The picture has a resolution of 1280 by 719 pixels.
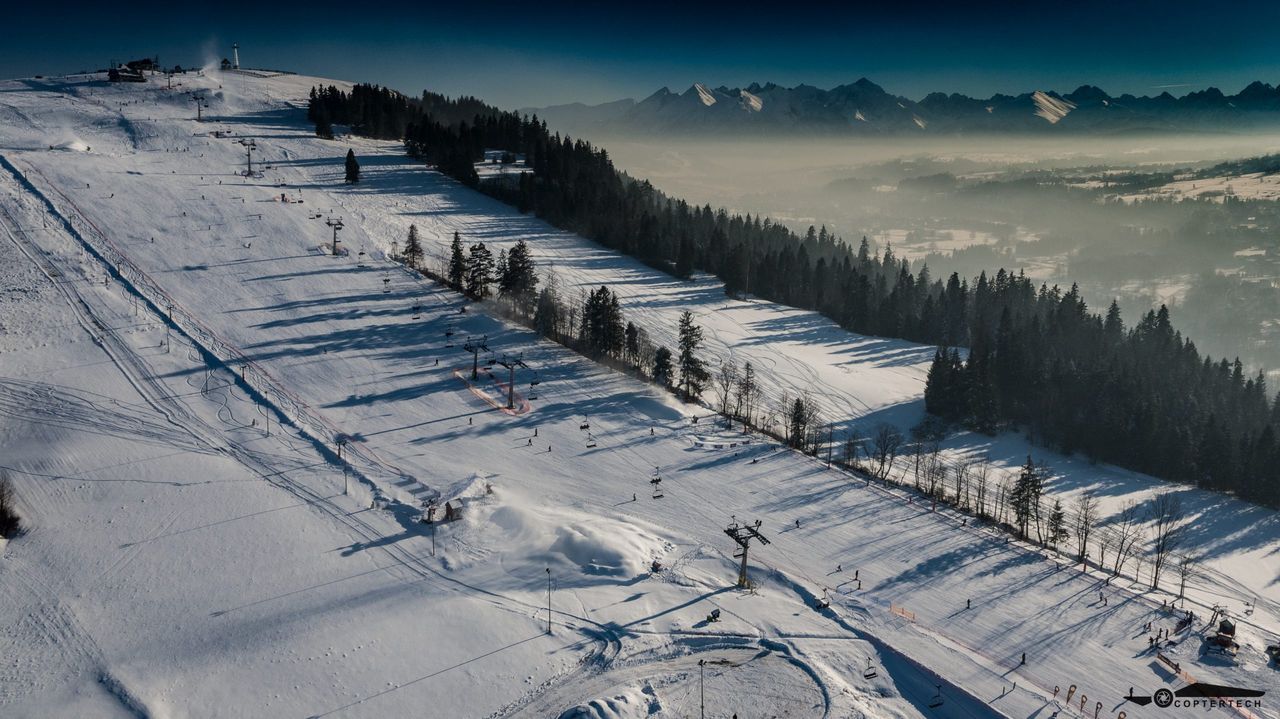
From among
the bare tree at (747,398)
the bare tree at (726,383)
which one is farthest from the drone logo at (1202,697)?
the bare tree at (726,383)

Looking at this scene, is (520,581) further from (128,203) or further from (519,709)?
(128,203)

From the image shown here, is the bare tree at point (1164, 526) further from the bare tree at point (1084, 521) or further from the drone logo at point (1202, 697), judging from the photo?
the drone logo at point (1202, 697)

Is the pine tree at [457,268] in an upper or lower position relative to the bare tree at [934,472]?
upper

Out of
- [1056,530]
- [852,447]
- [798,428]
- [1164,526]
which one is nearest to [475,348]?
[798,428]

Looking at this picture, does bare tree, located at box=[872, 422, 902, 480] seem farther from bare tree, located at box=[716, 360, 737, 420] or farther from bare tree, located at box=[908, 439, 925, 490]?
bare tree, located at box=[716, 360, 737, 420]

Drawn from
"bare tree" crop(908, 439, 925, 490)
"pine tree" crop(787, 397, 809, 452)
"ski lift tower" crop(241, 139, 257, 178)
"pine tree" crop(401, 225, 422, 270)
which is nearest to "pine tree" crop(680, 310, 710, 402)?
"pine tree" crop(787, 397, 809, 452)

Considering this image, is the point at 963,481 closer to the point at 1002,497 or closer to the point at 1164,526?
the point at 1002,497
